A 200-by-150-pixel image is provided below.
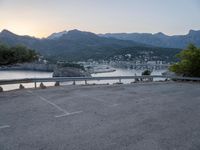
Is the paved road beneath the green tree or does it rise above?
beneath

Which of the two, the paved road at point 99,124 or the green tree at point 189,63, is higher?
the green tree at point 189,63

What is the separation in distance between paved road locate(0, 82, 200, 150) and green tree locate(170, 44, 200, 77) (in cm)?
1498

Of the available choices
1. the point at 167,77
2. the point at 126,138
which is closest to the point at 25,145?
the point at 126,138

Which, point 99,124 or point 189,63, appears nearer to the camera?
point 99,124

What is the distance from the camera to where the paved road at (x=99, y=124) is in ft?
20.8

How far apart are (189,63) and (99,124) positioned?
2070 cm

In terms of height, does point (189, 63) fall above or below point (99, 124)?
above

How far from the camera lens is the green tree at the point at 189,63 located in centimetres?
2670

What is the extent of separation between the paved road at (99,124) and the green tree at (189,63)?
590 inches

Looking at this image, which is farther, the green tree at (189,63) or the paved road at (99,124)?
the green tree at (189,63)

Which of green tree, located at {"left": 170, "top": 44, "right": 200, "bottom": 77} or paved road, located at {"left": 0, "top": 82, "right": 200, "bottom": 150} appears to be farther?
green tree, located at {"left": 170, "top": 44, "right": 200, "bottom": 77}

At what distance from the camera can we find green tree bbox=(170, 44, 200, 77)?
26.7 meters

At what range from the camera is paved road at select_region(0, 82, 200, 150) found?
20.8 feet

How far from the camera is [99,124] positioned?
812cm
